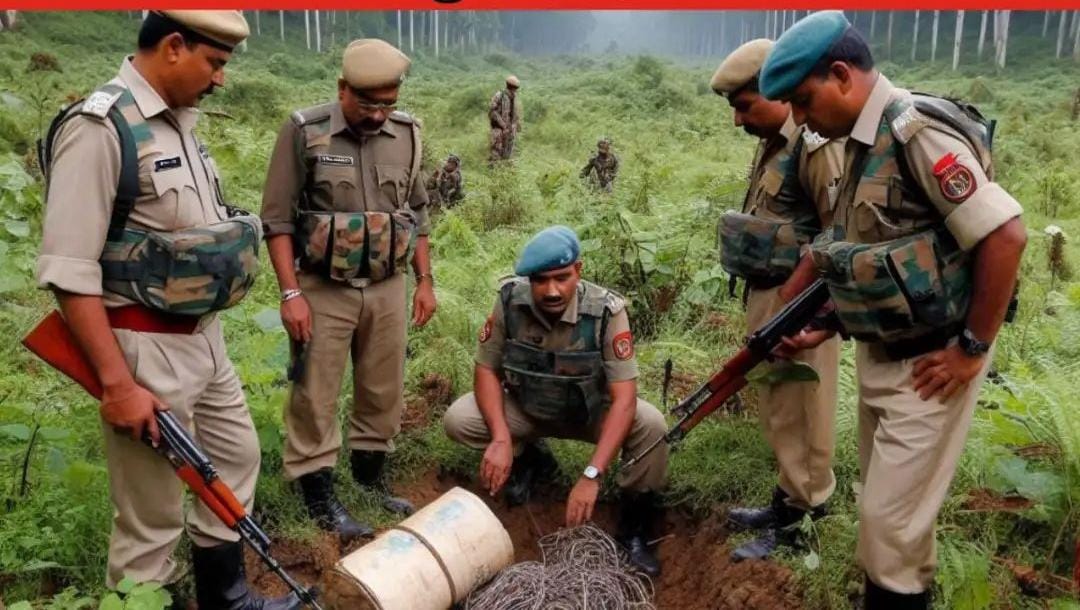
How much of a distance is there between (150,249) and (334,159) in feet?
3.58

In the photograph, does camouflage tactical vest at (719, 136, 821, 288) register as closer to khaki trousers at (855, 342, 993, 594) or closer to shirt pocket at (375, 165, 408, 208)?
khaki trousers at (855, 342, 993, 594)

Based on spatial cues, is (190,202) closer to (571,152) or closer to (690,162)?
(690,162)

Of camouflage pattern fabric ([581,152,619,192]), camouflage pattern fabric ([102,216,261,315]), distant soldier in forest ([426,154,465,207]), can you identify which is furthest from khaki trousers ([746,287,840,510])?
camouflage pattern fabric ([581,152,619,192])

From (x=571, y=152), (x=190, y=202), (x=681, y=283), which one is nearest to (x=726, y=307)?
(x=681, y=283)

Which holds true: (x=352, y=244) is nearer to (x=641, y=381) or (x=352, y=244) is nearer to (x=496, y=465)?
(x=496, y=465)

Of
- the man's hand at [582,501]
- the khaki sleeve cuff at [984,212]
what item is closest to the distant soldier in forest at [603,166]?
the man's hand at [582,501]

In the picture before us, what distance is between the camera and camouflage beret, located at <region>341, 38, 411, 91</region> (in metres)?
3.31

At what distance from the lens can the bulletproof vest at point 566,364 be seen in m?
3.63

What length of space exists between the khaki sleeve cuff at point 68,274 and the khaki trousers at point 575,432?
184cm

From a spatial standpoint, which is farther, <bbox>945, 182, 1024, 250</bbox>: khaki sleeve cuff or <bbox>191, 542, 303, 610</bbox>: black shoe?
A: <bbox>191, 542, 303, 610</bbox>: black shoe

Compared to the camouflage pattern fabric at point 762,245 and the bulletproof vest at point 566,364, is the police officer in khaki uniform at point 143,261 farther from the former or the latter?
the camouflage pattern fabric at point 762,245

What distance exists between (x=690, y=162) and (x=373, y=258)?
12932 mm

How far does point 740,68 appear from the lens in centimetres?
320

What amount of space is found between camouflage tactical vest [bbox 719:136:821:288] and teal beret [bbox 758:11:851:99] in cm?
84
